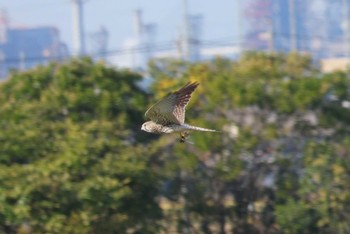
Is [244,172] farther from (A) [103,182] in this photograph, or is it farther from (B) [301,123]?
(A) [103,182]

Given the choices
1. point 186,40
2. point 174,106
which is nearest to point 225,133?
point 186,40

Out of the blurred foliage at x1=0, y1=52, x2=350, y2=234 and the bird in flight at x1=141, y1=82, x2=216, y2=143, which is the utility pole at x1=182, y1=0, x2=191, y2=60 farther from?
the bird in flight at x1=141, y1=82, x2=216, y2=143

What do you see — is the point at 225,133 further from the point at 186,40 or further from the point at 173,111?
the point at 173,111

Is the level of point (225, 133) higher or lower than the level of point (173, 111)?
lower

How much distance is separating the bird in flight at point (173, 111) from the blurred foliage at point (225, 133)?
8929mm

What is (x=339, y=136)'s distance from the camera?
65.7 ft

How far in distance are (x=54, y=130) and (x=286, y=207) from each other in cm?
465

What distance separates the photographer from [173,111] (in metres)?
9.13

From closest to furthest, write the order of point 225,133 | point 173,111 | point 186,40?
point 173,111, point 225,133, point 186,40

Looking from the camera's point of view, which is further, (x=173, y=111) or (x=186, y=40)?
(x=186, y=40)

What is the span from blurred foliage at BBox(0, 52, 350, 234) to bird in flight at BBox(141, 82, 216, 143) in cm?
893

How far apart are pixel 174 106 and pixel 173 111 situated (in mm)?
46

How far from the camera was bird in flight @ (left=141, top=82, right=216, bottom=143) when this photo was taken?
29.8 ft

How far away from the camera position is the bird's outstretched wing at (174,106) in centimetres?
908
